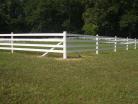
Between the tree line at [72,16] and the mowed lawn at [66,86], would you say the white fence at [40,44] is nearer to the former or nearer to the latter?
the mowed lawn at [66,86]

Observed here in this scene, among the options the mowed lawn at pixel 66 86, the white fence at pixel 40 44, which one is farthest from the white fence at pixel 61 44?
the mowed lawn at pixel 66 86

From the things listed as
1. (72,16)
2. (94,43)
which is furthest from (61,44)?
(72,16)

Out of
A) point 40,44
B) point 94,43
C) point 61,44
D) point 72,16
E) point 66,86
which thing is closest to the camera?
point 66,86

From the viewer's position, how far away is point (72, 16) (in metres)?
82.9

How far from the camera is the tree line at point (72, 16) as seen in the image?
67.8 m

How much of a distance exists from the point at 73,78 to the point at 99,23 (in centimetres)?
5726

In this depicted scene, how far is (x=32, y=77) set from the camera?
10891 millimetres

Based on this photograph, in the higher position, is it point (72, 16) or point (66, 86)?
point (72, 16)

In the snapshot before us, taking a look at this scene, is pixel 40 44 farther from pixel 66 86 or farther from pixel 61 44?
pixel 66 86

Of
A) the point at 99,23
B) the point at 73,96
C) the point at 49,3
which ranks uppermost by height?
the point at 49,3

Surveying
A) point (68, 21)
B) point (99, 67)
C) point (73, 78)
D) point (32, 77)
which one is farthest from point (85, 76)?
point (68, 21)

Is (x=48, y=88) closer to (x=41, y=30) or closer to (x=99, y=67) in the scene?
(x=99, y=67)

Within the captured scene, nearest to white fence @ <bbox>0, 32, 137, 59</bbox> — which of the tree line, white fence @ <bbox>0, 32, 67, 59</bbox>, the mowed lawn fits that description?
white fence @ <bbox>0, 32, 67, 59</bbox>

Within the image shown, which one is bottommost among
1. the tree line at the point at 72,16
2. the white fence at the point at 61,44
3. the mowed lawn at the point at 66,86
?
the mowed lawn at the point at 66,86
